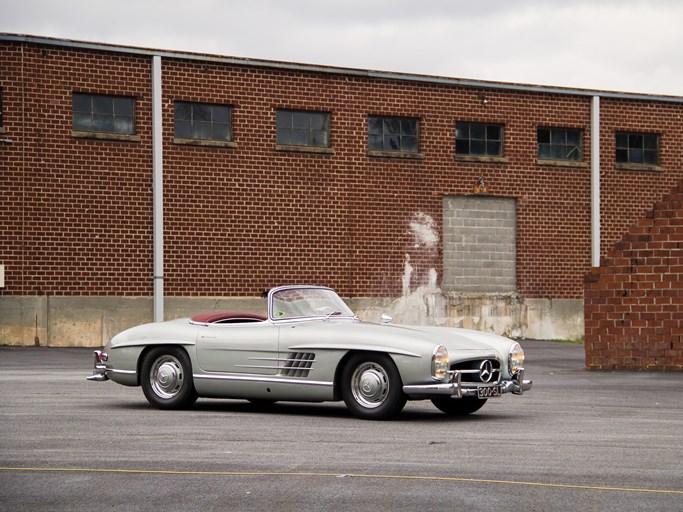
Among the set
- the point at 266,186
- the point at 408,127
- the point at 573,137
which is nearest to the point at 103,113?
the point at 266,186

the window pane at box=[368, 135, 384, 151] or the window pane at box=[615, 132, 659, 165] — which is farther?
the window pane at box=[615, 132, 659, 165]

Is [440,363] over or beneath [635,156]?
beneath

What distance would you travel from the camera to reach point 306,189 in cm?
2972

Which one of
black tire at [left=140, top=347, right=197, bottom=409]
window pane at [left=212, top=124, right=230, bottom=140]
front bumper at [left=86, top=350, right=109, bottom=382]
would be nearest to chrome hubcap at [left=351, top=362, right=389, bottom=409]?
black tire at [left=140, top=347, right=197, bottom=409]

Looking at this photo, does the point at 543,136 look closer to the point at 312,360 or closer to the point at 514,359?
the point at 514,359

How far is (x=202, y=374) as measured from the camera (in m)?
12.4

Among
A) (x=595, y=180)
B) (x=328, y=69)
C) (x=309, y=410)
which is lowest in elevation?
(x=309, y=410)

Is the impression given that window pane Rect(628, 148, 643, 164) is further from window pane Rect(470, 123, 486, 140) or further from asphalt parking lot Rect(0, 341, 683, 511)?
asphalt parking lot Rect(0, 341, 683, 511)

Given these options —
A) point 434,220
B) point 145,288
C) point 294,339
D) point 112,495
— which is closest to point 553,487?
point 112,495

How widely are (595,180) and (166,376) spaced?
2207 cm

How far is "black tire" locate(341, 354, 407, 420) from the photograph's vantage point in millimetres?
11445

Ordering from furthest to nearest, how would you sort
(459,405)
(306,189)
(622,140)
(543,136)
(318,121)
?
(622,140) → (543,136) → (318,121) → (306,189) → (459,405)

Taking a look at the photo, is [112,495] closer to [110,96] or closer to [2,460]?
[2,460]

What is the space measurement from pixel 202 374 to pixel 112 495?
197 inches
